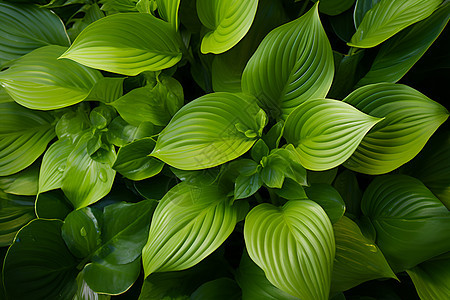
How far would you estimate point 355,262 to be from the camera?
2.53ft

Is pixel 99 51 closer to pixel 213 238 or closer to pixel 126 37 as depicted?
pixel 126 37

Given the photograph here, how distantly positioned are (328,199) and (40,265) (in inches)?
23.4

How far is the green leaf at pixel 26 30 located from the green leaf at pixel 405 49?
73cm

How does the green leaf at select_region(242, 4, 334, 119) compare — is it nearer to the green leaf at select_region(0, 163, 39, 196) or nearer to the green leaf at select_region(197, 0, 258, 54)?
the green leaf at select_region(197, 0, 258, 54)

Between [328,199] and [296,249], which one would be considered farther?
[328,199]

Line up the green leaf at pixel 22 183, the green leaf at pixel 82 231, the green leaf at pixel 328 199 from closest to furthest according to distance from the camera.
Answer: the green leaf at pixel 328 199 < the green leaf at pixel 82 231 < the green leaf at pixel 22 183

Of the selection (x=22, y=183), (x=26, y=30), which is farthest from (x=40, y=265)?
(x=26, y=30)

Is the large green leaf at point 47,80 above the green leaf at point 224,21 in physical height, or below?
below

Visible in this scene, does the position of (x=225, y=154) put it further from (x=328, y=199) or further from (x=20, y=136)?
(x=20, y=136)

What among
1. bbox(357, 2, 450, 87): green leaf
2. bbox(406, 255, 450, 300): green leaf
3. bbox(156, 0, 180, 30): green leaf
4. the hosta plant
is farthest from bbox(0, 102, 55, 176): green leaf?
bbox(406, 255, 450, 300): green leaf

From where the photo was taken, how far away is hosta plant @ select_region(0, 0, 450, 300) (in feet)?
2.40

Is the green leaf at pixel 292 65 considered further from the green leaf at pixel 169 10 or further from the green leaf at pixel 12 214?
the green leaf at pixel 12 214

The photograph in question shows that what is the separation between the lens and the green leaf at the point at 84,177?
889 mm

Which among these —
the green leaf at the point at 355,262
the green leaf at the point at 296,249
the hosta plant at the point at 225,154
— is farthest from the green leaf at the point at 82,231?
the green leaf at the point at 355,262
